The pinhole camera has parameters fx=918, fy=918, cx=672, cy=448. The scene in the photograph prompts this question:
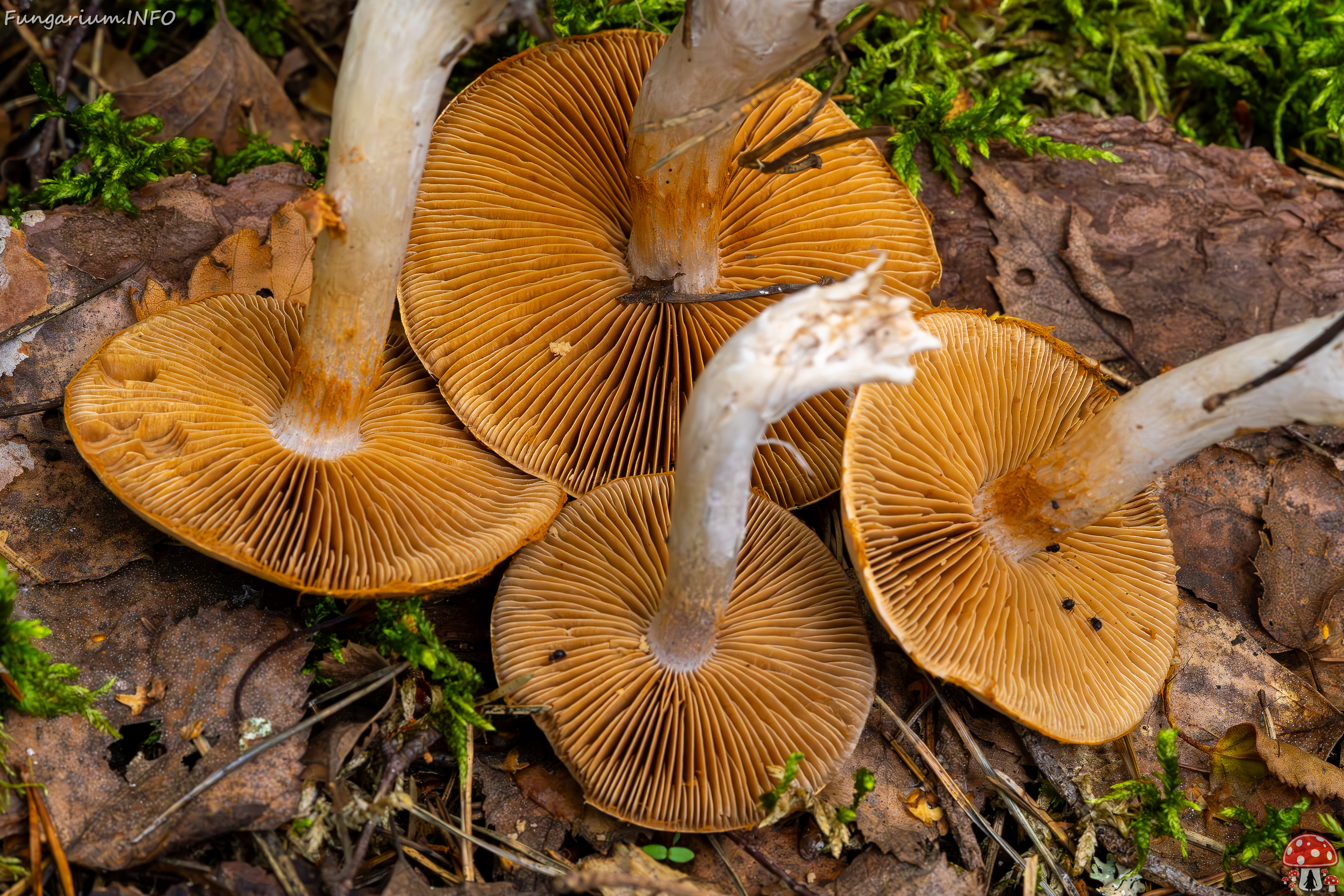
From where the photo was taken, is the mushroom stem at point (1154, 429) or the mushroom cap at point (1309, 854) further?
the mushroom cap at point (1309, 854)

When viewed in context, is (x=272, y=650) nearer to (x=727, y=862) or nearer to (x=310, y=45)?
(x=727, y=862)

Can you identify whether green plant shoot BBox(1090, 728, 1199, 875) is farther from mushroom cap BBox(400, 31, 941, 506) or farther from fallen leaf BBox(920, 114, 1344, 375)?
fallen leaf BBox(920, 114, 1344, 375)

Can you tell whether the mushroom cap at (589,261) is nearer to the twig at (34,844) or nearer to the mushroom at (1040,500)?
the mushroom at (1040,500)

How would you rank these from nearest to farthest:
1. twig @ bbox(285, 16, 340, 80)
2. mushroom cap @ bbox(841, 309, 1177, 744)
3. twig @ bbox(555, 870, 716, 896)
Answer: twig @ bbox(555, 870, 716, 896), mushroom cap @ bbox(841, 309, 1177, 744), twig @ bbox(285, 16, 340, 80)

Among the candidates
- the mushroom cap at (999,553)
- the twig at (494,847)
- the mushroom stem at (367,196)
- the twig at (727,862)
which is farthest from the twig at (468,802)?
the mushroom cap at (999,553)

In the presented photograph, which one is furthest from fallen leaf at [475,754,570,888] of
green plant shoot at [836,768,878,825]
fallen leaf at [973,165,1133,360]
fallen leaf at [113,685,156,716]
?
fallen leaf at [973,165,1133,360]

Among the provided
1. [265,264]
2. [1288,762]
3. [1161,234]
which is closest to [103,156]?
[265,264]
